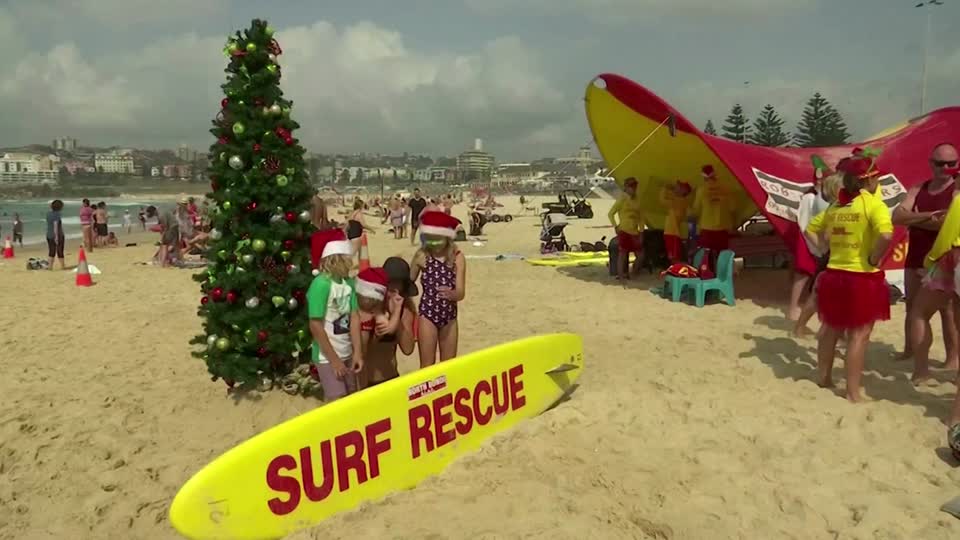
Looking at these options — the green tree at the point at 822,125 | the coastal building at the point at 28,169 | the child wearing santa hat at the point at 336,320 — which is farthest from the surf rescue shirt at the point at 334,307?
the coastal building at the point at 28,169

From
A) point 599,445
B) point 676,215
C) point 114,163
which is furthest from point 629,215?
point 114,163

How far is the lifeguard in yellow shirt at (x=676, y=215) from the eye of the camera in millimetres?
10125

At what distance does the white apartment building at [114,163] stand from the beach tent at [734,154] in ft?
542

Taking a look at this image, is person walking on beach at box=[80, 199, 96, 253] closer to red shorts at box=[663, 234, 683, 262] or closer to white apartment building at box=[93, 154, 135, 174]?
red shorts at box=[663, 234, 683, 262]

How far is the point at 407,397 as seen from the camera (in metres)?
3.70

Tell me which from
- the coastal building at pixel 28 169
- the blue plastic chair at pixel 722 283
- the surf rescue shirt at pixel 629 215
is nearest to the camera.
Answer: the blue plastic chair at pixel 722 283

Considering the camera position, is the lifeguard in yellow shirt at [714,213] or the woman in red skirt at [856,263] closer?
the woman in red skirt at [856,263]

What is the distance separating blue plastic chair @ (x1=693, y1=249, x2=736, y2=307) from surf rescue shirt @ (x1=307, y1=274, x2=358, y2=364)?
18.1 ft

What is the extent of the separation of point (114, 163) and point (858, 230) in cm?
18609

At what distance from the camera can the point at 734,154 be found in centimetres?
801

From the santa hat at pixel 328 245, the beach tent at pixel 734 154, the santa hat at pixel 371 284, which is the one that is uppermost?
the beach tent at pixel 734 154

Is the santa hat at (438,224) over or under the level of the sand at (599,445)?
over

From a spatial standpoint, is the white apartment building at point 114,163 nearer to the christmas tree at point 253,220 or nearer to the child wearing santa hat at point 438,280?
the christmas tree at point 253,220

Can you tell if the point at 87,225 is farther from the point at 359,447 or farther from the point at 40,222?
the point at 40,222
